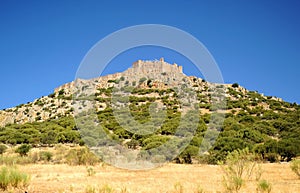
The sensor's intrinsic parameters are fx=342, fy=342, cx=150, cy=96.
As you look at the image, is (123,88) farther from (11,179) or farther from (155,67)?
(11,179)

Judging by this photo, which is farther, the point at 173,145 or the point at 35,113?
the point at 35,113

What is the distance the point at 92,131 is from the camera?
38.5 m

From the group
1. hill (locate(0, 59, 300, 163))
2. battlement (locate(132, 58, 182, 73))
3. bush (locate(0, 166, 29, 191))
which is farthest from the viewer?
battlement (locate(132, 58, 182, 73))

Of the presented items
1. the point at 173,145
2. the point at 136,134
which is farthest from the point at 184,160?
the point at 136,134

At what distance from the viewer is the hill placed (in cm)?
3081

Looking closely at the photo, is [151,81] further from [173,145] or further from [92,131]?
[173,145]

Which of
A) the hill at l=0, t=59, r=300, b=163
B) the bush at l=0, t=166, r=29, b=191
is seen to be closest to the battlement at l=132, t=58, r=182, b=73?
the hill at l=0, t=59, r=300, b=163

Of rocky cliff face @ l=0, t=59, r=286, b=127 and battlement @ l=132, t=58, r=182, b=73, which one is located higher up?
battlement @ l=132, t=58, r=182, b=73

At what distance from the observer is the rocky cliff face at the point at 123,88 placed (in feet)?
194

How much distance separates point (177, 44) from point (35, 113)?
151ft

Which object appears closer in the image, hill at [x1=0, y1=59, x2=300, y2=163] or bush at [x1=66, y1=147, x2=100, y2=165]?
bush at [x1=66, y1=147, x2=100, y2=165]

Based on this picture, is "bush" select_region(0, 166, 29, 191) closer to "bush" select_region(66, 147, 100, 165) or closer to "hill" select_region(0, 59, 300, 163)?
"bush" select_region(66, 147, 100, 165)

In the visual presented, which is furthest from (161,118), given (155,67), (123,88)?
(155,67)

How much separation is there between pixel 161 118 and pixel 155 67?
30.8m
